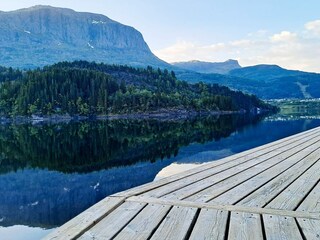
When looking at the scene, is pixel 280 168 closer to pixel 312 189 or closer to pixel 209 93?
pixel 312 189

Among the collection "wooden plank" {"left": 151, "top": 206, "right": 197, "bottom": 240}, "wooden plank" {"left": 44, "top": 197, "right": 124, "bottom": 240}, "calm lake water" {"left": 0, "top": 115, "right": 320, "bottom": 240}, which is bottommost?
"calm lake water" {"left": 0, "top": 115, "right": 320, "bottom": 240}

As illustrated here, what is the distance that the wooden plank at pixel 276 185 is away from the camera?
6.68 metres

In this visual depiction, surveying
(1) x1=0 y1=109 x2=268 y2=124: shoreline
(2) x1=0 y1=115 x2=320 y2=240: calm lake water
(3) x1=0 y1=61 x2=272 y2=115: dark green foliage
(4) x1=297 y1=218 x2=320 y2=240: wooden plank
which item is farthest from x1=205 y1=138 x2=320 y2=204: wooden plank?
(3) x1=0 y1=61 x2=272 y2=115: dark green foliage

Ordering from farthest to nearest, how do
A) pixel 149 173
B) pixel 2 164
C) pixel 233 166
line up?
Answer: pixel 2 164 → pixel 149 173 → pixel 233 166

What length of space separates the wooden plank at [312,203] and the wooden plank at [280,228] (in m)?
0.72

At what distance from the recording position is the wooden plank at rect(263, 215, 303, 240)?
4.86 metres

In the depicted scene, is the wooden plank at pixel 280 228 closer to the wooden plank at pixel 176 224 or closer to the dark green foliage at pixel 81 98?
the wooden plank at pixel 176 224

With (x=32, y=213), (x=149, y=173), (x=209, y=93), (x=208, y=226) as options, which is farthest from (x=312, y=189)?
(x=209, y=93)

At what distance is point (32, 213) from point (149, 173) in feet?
29.4

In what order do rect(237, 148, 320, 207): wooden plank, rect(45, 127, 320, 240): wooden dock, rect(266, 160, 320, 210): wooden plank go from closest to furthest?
rect(45, 127, 320, 240): wooden dock
rect(266, 160, 320, 210): wooden plank
rect(237, 148, 320, 207): wooden plank

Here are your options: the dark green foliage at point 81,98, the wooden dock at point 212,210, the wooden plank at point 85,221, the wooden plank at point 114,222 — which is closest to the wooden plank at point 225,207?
the wooden dock at point 212,210

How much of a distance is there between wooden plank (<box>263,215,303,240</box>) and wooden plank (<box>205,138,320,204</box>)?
115cm

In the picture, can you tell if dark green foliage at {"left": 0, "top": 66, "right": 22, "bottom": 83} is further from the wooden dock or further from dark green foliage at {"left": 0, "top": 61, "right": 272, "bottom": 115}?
the wooden dock

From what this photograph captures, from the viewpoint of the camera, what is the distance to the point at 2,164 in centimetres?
2836
